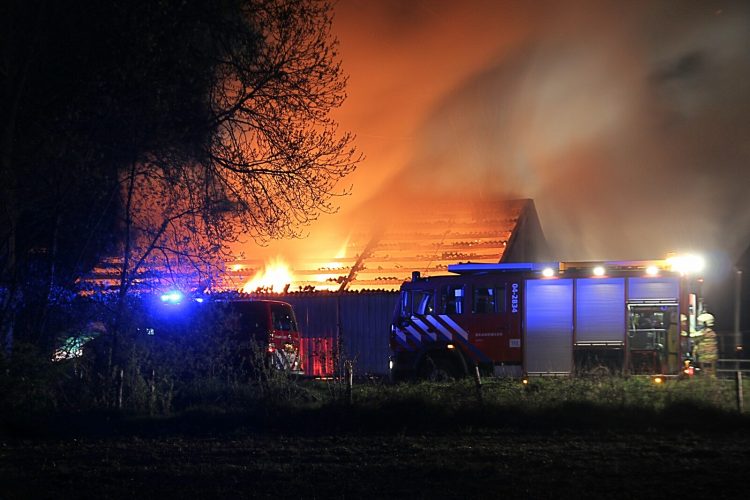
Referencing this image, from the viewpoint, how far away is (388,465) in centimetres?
880

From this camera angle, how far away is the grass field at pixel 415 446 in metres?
7.77

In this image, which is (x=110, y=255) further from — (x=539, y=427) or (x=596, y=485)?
(x=596, y=485)

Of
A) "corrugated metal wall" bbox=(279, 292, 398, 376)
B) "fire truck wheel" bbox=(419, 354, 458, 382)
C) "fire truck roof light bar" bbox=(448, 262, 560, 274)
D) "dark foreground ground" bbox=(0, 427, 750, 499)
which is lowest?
"dark foreground ground" bbox=(0, 427, 750, 499)

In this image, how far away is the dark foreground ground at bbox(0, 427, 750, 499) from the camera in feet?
25.0

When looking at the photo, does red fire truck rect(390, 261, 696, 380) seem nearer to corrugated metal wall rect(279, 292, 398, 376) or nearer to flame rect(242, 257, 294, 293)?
corrugated metal wall rect(279, 292, 398, 376)

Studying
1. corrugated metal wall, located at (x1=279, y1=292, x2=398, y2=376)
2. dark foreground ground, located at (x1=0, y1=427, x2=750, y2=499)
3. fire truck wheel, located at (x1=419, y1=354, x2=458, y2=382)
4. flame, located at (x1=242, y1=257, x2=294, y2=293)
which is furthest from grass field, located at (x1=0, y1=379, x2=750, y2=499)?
flame, located at (x1=242, y1=257, x2=294, y2=293)

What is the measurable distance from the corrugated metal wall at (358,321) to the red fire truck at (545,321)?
4312 mm

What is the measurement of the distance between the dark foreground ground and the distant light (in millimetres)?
2948

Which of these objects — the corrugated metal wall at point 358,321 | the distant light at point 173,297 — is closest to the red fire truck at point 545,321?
the corrugated metal wall at point 358,321

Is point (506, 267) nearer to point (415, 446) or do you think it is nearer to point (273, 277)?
point (415, 446)

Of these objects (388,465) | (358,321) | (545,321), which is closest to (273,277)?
(358,321)

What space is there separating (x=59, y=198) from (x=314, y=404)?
16.8 feet

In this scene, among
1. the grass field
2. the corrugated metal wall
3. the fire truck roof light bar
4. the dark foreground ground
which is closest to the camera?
the dark foreground ground

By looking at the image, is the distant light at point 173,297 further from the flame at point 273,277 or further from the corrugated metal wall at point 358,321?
the flame at point 273,277
